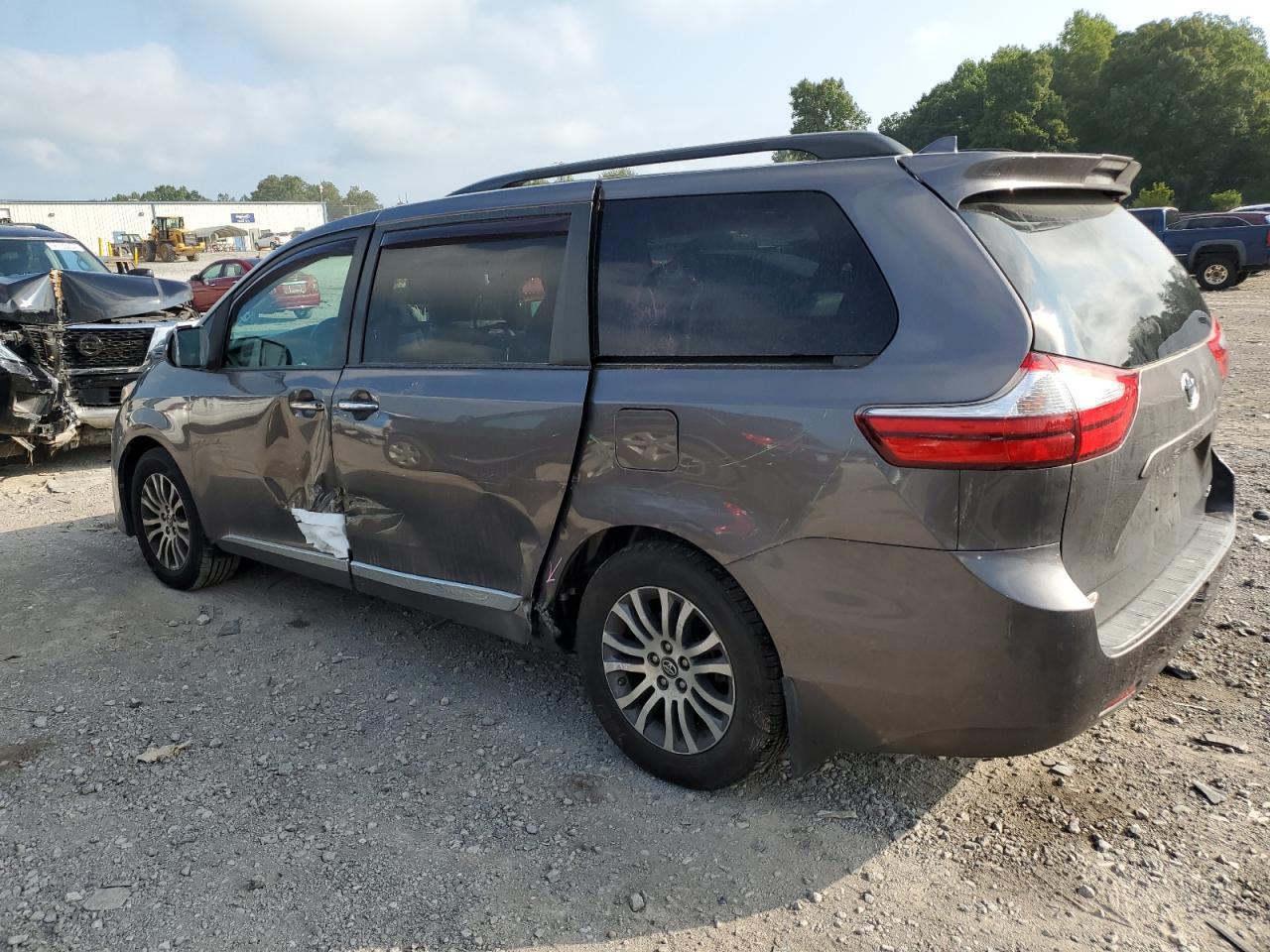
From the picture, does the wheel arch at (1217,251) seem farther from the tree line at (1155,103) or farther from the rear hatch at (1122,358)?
the tree line at (1155,103)

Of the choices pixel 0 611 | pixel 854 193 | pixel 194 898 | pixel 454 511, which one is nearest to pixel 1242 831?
pixel 854 193

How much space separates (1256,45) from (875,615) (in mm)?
69469

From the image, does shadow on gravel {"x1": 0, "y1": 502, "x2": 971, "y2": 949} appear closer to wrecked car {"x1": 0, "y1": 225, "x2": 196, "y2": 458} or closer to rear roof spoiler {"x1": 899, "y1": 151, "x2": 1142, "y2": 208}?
rear roof spoiler {"x1": 899, "y1": 151, "x2": 1142, "y2": 208}

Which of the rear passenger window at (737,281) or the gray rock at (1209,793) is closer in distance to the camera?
the rear passenger window at (737,281)

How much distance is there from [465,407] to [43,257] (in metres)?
9.34

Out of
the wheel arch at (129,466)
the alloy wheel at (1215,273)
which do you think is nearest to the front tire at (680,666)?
the wheel arch at (129,466)

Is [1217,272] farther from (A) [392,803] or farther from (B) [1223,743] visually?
(A) [392,803]

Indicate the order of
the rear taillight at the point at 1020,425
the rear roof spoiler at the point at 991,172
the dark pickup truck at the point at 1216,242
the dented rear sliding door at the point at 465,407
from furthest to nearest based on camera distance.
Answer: the dark pickup truck at the point at 1216,242, the dented rear sliding door at the point at 465,407, the rear roof spoiler at the point at 991,172, the rear taillight at the point at 1020,425

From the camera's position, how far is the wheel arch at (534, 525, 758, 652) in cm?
292

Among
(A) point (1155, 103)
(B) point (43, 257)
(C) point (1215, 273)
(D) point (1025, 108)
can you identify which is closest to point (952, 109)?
(D) point (1025, 108)

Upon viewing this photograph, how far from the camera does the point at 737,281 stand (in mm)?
2701

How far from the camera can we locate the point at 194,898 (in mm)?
2545

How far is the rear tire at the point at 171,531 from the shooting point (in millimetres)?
4730

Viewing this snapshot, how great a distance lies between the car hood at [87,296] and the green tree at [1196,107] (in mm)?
55894
